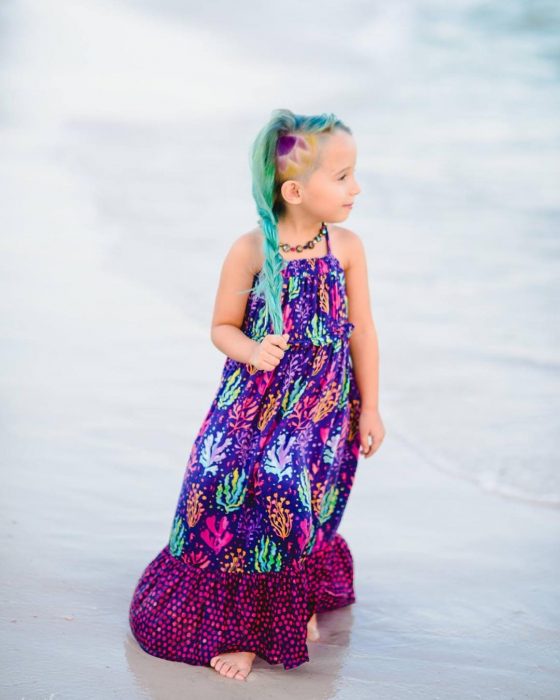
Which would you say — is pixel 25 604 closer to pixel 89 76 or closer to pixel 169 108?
pixel 169 108

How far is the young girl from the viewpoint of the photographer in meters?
2.83

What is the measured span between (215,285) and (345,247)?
359cm

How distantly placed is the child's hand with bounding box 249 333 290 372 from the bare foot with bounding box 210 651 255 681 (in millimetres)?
685

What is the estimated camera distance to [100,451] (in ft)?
14.1

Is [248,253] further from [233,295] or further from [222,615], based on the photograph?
[222,615]

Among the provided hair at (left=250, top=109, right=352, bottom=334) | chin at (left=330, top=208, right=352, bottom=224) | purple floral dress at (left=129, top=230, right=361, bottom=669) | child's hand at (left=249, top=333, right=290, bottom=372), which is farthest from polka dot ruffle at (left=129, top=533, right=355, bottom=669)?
chin at (left=330, top=208, right=352, bottom=224)

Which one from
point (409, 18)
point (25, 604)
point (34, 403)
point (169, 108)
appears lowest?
point (25, 604)

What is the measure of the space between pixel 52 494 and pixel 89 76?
857cm

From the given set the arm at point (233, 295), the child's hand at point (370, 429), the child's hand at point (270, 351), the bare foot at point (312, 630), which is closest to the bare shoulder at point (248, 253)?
the arm at point (233, 295)

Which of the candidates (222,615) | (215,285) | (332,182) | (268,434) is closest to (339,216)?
(332,182)

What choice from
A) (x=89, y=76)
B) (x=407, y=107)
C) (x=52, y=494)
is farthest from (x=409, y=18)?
(x=52, y=494)

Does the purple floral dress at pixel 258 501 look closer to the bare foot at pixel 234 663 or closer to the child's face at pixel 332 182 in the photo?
the bare foot at pixel 234 663

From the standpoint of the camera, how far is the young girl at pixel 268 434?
111 inches

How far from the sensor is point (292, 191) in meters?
2.91
